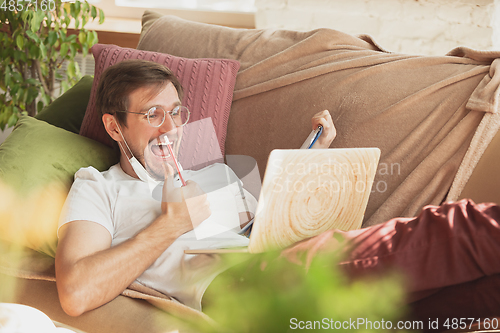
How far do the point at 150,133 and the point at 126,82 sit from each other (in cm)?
17

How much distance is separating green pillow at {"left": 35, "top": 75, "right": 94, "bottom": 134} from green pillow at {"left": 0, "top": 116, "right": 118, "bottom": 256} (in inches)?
6.9

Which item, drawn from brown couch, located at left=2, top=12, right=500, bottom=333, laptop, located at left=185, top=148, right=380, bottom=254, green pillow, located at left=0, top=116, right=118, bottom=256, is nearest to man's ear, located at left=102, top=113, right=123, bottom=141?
green pillow, located at left=0, top=116, right=118, bottom=256

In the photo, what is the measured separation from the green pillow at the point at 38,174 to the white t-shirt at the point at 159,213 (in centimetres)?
8

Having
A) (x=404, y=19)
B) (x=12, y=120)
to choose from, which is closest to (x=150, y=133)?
(x=12, y=120)

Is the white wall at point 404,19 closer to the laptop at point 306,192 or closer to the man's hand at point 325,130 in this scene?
the man's hand at point 325,130

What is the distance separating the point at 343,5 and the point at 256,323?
1.80 m

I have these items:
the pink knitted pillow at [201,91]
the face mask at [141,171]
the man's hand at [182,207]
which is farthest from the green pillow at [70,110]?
the man's hand at [182,207]

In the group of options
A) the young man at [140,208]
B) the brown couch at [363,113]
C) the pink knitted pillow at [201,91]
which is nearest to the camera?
the young man at [140,208]

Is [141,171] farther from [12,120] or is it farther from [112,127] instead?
[12,120]

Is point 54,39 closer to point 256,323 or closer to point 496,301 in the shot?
point 256,323

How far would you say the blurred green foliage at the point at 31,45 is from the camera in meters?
1.80

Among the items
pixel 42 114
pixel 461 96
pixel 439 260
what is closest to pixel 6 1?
pixel 42 114

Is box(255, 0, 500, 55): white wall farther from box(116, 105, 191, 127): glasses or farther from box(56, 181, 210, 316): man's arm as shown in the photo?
box(56, 181, 210, 316): man's arm

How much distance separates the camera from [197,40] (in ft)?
4.81
